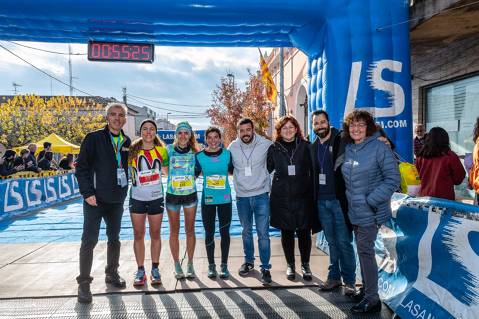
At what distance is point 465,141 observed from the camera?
8.05m

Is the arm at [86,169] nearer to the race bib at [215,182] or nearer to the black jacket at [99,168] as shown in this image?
the black jacket at [99,168]

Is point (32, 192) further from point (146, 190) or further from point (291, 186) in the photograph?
point (291, 186)

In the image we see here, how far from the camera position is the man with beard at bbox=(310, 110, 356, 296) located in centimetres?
377

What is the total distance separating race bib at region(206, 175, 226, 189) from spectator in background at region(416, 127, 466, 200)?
226cm

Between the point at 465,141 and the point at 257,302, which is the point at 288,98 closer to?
the point at 465,141

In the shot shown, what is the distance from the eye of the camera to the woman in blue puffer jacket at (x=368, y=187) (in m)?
3.14

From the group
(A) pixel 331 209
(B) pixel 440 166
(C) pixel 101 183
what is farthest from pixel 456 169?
(C) pixel 101 183

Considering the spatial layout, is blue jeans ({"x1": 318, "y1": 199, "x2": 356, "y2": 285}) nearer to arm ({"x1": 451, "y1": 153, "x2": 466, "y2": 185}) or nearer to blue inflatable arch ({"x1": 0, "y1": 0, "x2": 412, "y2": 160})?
arm ({"x1": 451, "y1": 153, "x2": 466, "y2": 185})

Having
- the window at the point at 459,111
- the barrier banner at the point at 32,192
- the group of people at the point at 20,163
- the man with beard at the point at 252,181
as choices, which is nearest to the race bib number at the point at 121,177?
the man with beard at the point at 252,181

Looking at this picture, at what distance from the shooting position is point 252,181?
4.22 meters

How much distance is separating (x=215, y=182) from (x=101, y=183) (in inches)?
47.1

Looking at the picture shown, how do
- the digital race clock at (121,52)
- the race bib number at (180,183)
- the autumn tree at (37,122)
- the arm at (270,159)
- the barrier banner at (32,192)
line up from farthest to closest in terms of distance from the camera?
the autumn tree at (37,122) → the barrier banner at (32,192) → the digital race clock at (121,52) → the arm at (270,159) → the race bib number at (180,183)

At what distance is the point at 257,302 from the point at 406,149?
3023 millimetres

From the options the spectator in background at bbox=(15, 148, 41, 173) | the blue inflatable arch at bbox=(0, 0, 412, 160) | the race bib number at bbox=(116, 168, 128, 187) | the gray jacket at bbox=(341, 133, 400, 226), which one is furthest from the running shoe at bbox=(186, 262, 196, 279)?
the spectator in background at bbox=(15, 148, 41, 173)
